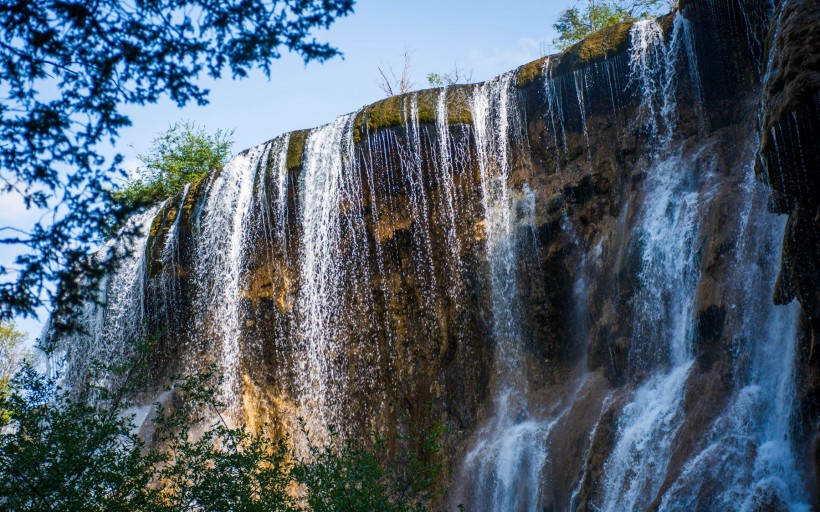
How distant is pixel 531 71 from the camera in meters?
16.8

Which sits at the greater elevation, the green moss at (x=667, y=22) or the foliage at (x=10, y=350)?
Result: the green moss at (x=667, y=22)

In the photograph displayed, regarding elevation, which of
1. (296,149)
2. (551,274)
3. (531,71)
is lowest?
(551,274)

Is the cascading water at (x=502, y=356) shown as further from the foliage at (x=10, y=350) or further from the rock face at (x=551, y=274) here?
the foliage at (x=10, y=350)

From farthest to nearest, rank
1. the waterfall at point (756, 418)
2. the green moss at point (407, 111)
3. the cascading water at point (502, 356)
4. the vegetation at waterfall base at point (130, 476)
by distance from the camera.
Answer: the green moss at point (407, 111) < the cascading water at point (502, 356) < the waterfall at point (756, 418) < the vegetation at waterfall base at point (130, 476)

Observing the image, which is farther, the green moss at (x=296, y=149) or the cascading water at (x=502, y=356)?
the green moss at (x=296, y=149)

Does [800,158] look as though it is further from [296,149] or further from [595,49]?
[296,149]

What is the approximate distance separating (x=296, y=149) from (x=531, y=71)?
223 inches

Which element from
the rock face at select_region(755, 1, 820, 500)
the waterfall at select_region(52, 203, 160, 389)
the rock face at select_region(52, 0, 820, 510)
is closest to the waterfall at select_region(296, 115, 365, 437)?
the rock face at select_region(52, 0, 820, 510)

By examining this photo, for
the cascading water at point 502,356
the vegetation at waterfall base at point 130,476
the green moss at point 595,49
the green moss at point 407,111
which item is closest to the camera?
the vegetation at waterfall base at point 130,476

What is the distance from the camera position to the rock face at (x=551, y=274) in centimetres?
987

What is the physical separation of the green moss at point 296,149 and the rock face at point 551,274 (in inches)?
2.6

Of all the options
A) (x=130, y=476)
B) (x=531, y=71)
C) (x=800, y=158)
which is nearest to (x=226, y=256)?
(x=531, y=71)

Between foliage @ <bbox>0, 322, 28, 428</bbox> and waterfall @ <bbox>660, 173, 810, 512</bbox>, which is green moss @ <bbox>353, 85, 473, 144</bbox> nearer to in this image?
waterfall @ <bbox>660, 173, 810, 512</bbox>

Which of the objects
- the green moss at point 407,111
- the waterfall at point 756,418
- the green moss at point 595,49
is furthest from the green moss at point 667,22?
the waterfall at point 756,418
